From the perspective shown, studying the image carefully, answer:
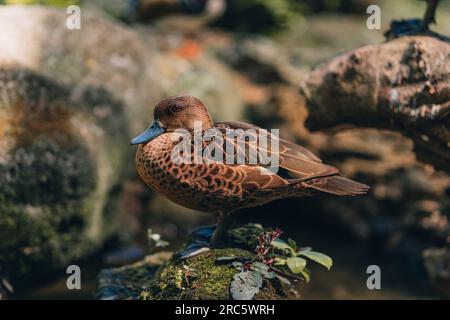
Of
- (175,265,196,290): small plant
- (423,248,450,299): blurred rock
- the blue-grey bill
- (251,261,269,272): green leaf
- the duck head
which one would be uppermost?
the duck head

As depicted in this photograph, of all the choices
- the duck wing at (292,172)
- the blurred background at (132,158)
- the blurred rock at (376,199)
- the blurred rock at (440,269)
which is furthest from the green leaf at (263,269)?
the blurred rock at (376,199)

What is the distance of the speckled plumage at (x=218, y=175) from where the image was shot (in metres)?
Answer: 3.46

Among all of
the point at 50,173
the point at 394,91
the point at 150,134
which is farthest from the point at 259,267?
the point at 50,173

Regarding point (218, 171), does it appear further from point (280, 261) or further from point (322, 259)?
point (322, 259)

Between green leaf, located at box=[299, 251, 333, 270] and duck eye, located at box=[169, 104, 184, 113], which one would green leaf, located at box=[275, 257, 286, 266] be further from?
duck eye, located at box=[169, 104, 184, 113]

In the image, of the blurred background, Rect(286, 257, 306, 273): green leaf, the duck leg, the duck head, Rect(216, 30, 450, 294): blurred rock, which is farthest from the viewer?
Rect(216, 30, 450, 294): blurred rock

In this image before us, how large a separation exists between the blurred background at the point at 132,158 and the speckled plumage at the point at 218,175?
1.24 meters

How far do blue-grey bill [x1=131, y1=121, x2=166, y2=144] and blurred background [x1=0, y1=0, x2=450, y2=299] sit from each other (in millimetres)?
1592

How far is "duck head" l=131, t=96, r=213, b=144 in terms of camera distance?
3668 mm

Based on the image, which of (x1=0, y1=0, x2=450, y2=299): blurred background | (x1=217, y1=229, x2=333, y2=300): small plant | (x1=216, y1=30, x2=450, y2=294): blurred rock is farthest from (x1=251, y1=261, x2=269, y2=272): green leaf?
(x1=216, y1=30, x2=450, y2=294): blurred rock

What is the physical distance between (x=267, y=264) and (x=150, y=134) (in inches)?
38.9

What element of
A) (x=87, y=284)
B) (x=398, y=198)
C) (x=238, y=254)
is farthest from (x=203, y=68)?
(x=238, y=254)

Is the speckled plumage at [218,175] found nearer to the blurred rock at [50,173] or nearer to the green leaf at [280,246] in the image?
the green leaf at [280,246]

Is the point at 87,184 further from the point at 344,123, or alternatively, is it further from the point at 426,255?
the point at 426,255
